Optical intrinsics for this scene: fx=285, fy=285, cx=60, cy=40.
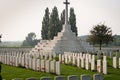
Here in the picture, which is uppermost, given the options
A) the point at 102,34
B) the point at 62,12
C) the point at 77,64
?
the point at 62,12

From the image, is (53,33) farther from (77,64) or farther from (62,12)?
(77,64)

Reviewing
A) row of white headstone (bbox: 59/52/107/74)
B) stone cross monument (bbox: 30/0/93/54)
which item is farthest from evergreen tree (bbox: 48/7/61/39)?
row of white headstone (bbox: 59/52/107/74)

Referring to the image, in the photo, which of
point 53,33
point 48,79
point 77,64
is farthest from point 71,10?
point 48,79

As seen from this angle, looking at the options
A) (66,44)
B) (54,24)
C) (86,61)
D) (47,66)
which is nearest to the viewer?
(47,66)

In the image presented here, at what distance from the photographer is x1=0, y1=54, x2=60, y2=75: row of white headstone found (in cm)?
1497

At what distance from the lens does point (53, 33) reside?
5778 cm

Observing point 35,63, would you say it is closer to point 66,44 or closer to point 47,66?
point 47,66

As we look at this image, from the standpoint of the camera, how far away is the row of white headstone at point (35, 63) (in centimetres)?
1497

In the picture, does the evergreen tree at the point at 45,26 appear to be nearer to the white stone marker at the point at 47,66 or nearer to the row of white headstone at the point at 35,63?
the row of white headstone at the point at 35,63

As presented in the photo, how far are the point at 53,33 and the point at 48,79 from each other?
50.0m

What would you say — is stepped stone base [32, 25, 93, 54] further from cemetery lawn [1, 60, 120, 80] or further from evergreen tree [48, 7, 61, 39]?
cemetery lawn [1, 60, 120, 80]

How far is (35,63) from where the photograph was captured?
654 inches

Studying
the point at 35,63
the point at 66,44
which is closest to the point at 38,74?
the point at 35,63

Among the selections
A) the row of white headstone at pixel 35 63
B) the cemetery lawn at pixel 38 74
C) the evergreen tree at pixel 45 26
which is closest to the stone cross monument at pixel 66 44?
the row of white headstone at pixel 35 63
